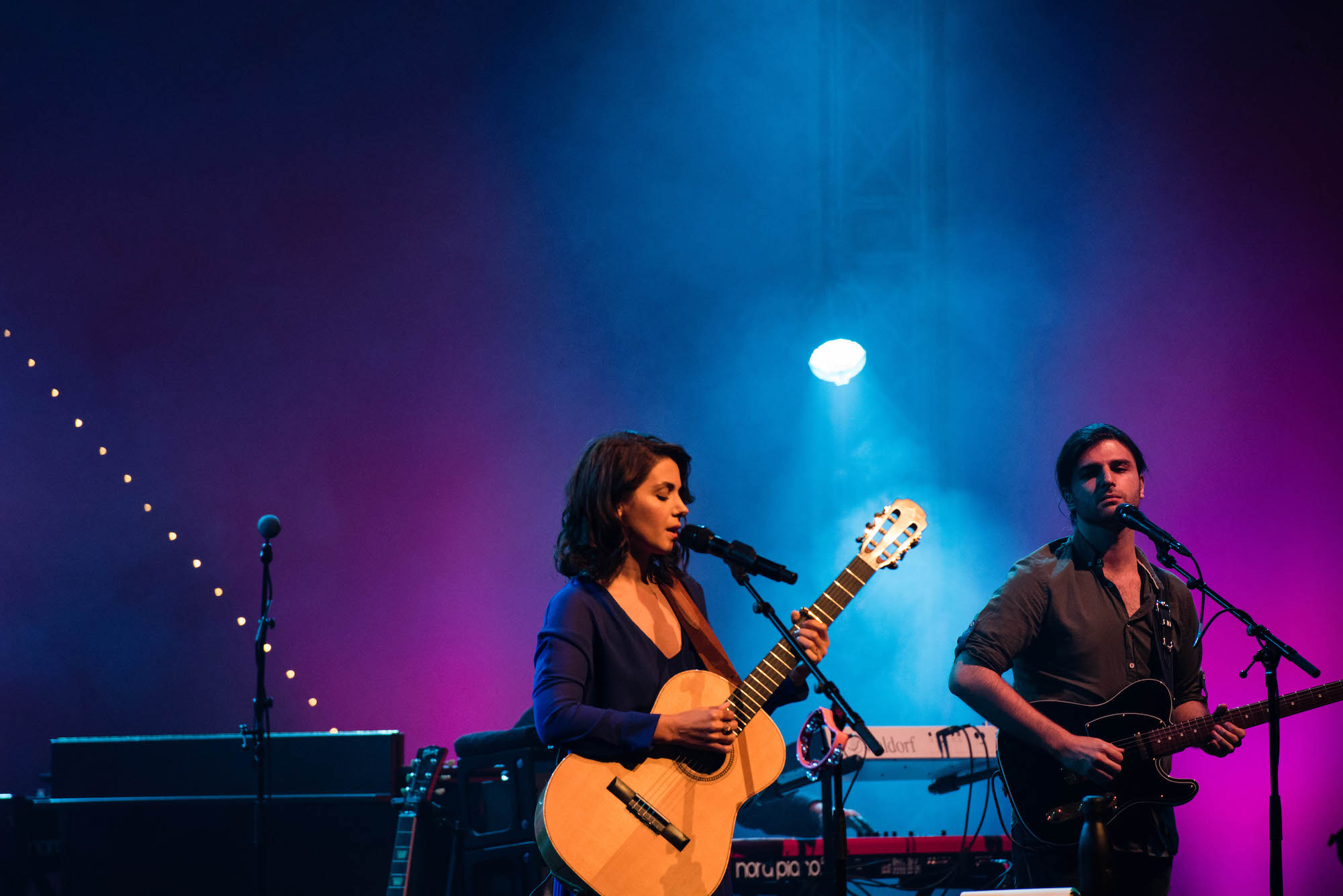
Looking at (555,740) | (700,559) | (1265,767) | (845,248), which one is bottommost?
(555,740)

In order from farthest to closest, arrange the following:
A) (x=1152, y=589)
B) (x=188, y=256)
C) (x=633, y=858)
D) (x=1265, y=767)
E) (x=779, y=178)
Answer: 1. (x=779, y=178)
2. (x=188, y=256)
3. (x=1265, y=767)
4. (x=1152, y=589)
5. (x=633, y=858)

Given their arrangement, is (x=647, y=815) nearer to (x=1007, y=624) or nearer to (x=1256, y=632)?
(x=1007, y=624)

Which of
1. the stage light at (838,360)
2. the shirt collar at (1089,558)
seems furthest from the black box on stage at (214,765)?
the stage light at (838,360)

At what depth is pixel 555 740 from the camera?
268 centimetres

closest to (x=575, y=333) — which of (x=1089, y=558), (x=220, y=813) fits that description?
(x=220, y=813)

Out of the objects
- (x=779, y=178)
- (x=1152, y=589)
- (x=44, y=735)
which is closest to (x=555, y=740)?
(x=1152, y=589)

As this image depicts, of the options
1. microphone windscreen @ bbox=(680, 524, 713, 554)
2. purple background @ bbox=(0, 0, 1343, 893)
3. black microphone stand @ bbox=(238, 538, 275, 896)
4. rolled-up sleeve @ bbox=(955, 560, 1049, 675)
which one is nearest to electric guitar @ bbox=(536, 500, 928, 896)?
microphone windscreen @ bbox=(680, 524, 713, 554)

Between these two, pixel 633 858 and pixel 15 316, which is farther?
pixel 15 316

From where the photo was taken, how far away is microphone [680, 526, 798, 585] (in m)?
2.73

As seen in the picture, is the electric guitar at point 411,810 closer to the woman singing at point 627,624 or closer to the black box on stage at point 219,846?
the black box on stage at point 219,846

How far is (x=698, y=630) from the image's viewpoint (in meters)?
3.00

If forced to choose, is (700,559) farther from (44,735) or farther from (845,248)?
(44,735)

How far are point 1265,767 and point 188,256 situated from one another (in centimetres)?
705

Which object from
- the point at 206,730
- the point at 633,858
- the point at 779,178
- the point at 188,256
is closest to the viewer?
the point at 633,858
